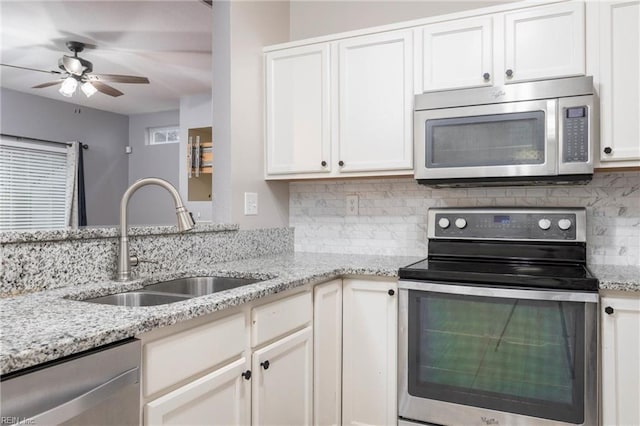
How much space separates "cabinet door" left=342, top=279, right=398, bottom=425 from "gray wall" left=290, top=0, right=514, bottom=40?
155 centimetres

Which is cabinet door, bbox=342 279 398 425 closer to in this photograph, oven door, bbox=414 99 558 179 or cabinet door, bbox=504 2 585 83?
oven door, bbox=414 99 558 179

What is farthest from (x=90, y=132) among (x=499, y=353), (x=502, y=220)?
(x=499, y=353)

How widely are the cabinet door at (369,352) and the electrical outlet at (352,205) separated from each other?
0.67 metres

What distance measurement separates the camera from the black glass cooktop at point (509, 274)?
1.66 metres

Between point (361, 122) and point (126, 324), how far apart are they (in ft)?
5.39

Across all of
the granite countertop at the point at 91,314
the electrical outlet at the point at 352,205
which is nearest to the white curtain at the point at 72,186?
the electrical outlet at the point at 352,205

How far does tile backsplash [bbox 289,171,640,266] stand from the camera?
6.89ft

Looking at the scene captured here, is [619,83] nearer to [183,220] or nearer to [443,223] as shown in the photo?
[443,223]

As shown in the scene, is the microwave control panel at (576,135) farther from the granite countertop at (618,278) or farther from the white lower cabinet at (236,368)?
the white lower cabinet at (236,368)

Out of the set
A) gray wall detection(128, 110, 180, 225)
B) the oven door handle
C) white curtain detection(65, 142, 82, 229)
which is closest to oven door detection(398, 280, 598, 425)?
the oven door handle

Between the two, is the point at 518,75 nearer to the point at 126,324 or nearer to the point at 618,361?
the point at 618,361

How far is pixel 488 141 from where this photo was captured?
201 cm

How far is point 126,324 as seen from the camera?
100 cm

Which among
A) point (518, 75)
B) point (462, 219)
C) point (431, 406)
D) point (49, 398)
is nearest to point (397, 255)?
point (462, 219)
